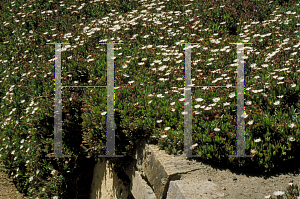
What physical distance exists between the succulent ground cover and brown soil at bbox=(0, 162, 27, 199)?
0.45 ft

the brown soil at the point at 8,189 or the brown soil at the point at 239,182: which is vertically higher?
the brown soil at the point at 239,182

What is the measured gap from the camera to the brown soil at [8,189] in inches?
225

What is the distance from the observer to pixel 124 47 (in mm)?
6312

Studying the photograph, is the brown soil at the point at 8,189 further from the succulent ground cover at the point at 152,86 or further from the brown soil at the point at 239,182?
the brown soil at the point at 239,182

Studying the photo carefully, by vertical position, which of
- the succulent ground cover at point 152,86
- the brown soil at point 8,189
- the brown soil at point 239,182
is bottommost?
the brown soil at point 8,189

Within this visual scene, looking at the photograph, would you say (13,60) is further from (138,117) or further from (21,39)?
(138,117)

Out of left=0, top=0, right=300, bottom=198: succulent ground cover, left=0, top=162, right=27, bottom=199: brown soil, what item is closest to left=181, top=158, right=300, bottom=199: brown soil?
left=0, top=0, right=300, bottom=198: succulent ground cover

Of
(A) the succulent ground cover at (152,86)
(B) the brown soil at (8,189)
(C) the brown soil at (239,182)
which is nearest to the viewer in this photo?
(C) the brown soil at (239,182)

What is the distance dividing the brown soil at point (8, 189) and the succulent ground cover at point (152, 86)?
14cm

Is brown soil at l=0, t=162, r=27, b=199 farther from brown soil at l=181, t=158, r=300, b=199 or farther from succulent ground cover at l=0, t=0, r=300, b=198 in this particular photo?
brown soil at l=181, t=158, r=300, b=199

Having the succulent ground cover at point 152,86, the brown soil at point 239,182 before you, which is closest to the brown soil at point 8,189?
the succulent ground cover at point 152,86

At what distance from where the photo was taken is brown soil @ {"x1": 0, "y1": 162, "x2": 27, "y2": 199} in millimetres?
5703

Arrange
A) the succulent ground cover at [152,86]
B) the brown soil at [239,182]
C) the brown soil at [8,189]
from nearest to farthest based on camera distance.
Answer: the brown soil at [239,182] → the succulent ground cover at [152,86] → the brown soil at [8,189]

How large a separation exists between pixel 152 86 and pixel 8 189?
11.0ft
